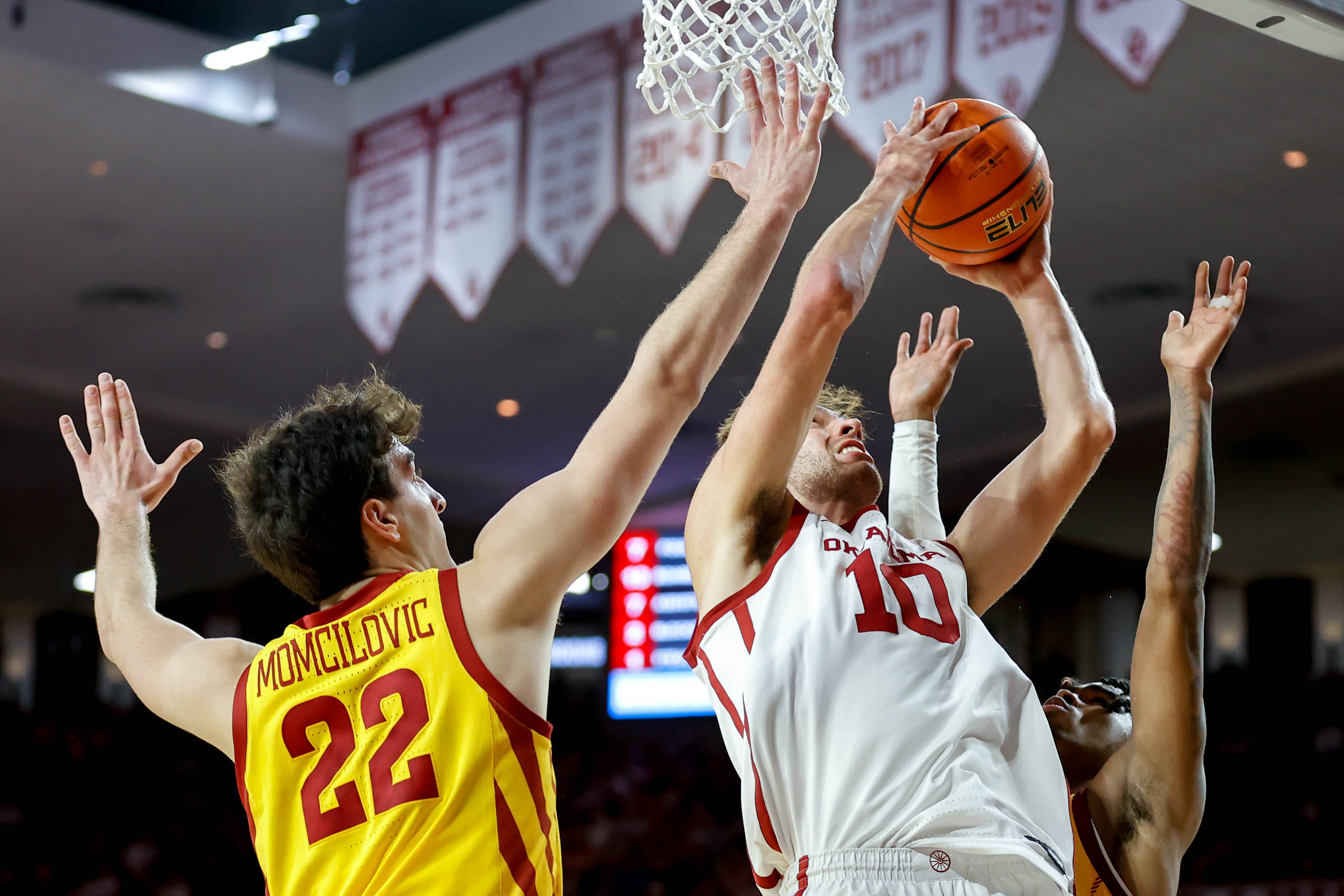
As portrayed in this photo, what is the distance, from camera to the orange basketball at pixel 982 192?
8.64 ft

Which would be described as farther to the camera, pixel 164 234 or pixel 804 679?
pixel 164 234

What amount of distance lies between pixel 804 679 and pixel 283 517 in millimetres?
880

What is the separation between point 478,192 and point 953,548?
5224 mm

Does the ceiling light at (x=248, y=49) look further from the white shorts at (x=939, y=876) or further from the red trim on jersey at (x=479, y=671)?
the white shorts at (x=939, y=876)

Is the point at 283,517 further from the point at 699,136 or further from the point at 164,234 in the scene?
the point at 164,234

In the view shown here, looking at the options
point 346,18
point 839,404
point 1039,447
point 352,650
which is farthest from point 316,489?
point 346,18

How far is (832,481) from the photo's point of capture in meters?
2.43

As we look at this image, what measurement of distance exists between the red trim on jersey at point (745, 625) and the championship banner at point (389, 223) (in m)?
5.36

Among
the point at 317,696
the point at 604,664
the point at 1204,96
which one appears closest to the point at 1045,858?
the point at 317,696

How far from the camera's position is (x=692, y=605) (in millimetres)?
10820

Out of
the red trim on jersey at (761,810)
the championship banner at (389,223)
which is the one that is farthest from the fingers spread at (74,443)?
Answer: the championship banner at (389,223)

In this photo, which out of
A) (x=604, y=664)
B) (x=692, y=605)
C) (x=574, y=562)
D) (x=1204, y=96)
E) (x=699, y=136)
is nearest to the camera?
(x=574, y=562)

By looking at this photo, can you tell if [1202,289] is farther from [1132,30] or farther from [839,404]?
[1132,30]

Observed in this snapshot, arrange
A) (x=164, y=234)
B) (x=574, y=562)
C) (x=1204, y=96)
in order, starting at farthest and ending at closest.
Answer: (x=164, y=234)
(x=1204, y=96)
(x=574, y=562)
